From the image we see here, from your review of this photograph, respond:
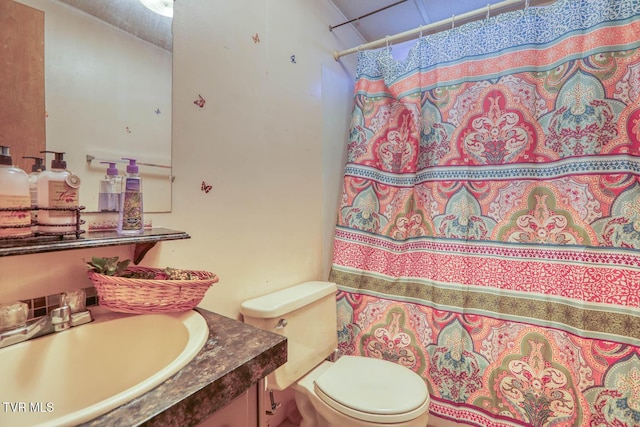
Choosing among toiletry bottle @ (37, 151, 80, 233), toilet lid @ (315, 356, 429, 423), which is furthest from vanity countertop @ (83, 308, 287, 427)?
toilet lid @ (315, 356, 429, 423)

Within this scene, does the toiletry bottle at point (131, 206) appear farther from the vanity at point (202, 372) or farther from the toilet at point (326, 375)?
the toilet at point (326, 375)

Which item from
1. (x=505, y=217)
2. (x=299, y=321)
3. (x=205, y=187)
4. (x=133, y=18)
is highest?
(x=133, y=18)

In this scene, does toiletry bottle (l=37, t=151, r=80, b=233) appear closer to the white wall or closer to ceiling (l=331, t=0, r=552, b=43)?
the white wall

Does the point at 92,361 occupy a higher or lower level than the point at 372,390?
higher

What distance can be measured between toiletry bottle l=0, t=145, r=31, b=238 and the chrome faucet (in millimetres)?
174

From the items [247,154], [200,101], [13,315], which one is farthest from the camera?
[247,154]

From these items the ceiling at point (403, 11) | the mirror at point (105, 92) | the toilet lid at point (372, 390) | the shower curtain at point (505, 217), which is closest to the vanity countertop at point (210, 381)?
the mirror at point (105, 92)

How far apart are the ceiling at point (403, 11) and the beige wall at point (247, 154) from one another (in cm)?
15

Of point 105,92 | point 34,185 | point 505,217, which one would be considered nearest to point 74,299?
point 34,185

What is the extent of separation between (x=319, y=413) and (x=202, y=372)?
2.93ft

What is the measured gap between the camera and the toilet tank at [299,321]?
1.12 m

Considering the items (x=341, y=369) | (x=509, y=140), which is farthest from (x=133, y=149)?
(x=509, y=140)

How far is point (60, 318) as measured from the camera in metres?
0.64

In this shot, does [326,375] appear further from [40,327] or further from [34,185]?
[34,185]
